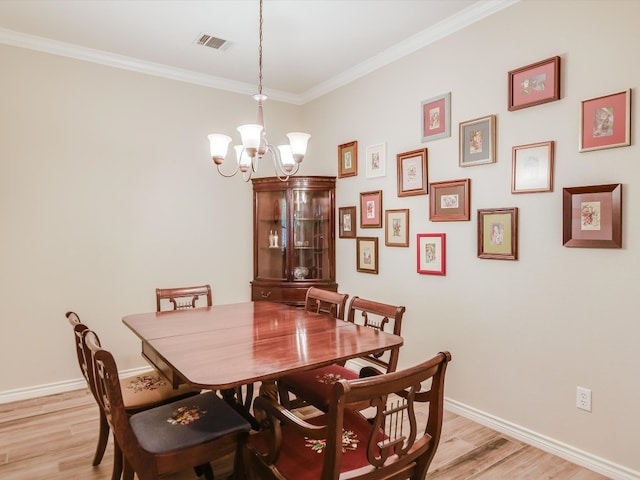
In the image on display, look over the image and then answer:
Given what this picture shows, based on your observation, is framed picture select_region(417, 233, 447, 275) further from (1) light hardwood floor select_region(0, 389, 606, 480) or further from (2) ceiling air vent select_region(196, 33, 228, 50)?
(2) ceiling air vent select_region(196, 33, 228, 50)

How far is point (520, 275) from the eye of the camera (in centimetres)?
250

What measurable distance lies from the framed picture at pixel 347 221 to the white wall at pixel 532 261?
1.71 ft

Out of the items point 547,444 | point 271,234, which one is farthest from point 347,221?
point 547,444

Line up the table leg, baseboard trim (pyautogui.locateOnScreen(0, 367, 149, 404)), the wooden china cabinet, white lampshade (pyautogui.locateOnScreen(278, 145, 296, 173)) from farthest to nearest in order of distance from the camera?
the wooden china cabinet → baseboard trim (pyautogui.locateOnScreen(0, 367, 149, 404)) → white lampshade (pyautogui.locateOnScreen(278, 145, 296, 173)) → the table leg

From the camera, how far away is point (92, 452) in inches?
93.5

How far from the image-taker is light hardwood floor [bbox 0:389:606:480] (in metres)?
2.16

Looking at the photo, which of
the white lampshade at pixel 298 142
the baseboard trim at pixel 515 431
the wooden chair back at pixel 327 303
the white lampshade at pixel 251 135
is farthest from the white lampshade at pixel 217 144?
the baseboard trim at pixel 515 431

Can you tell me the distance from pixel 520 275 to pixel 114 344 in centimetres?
319

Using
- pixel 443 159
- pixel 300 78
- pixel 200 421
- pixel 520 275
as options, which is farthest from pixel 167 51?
pixel 520 275

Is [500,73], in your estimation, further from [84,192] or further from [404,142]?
[84,192]

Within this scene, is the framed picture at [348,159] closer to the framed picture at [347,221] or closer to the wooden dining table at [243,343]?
the framed picture at [347,221]

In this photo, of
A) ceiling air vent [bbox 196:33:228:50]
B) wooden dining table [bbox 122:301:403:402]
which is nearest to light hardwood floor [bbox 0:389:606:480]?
wooden dining table [bbox 122:301:403:402]

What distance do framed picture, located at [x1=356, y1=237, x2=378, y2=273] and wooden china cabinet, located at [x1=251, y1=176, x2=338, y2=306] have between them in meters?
0.35

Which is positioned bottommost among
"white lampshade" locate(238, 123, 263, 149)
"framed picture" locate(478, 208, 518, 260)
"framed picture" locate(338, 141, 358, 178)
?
"framed picture" locate(478, 208, 518, 260)
